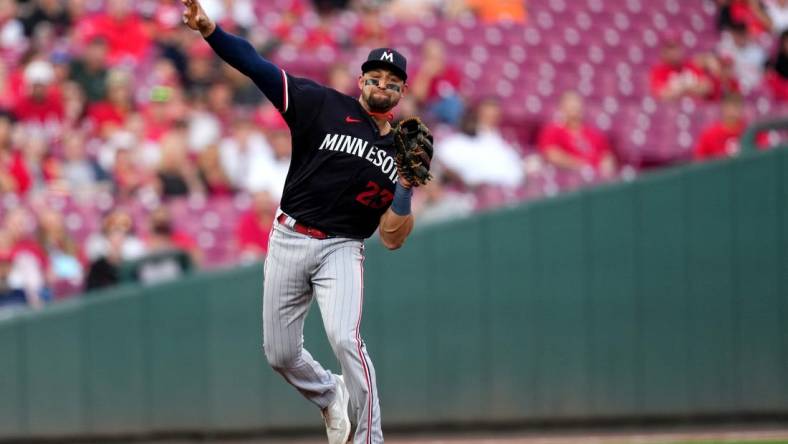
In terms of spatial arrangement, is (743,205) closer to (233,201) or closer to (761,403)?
(761,403)

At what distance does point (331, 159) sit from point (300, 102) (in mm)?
280

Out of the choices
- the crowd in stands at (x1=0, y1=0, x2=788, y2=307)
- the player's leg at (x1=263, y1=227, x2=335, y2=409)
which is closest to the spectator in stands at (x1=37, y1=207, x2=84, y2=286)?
the crowd in stands at (x1=0, y1=0, x2=788, y2=307)

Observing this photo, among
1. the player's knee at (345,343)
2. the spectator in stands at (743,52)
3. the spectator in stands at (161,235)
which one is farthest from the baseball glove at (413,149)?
the spectator in stands at (743,52)

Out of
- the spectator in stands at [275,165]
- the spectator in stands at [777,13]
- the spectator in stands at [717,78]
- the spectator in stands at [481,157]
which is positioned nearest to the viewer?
the spectator in stands at [275,165]

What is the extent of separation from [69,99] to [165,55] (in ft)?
3.94

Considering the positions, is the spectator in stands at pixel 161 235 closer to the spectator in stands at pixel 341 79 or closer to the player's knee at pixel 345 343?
the spectator in stands at pixel 341 79

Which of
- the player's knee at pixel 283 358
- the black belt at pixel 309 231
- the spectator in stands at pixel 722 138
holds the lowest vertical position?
the player's knee at pixel 283 358

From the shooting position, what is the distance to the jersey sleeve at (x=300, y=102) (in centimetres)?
541

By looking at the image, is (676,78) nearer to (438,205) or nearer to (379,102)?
(438,205)

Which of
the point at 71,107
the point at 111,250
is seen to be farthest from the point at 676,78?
the point at 111,250

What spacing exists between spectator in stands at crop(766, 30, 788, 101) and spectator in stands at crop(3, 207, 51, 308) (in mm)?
7600

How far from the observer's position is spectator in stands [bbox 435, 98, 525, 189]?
10.4 m

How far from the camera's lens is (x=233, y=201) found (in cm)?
979

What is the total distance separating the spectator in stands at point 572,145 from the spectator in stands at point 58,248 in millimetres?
3946
